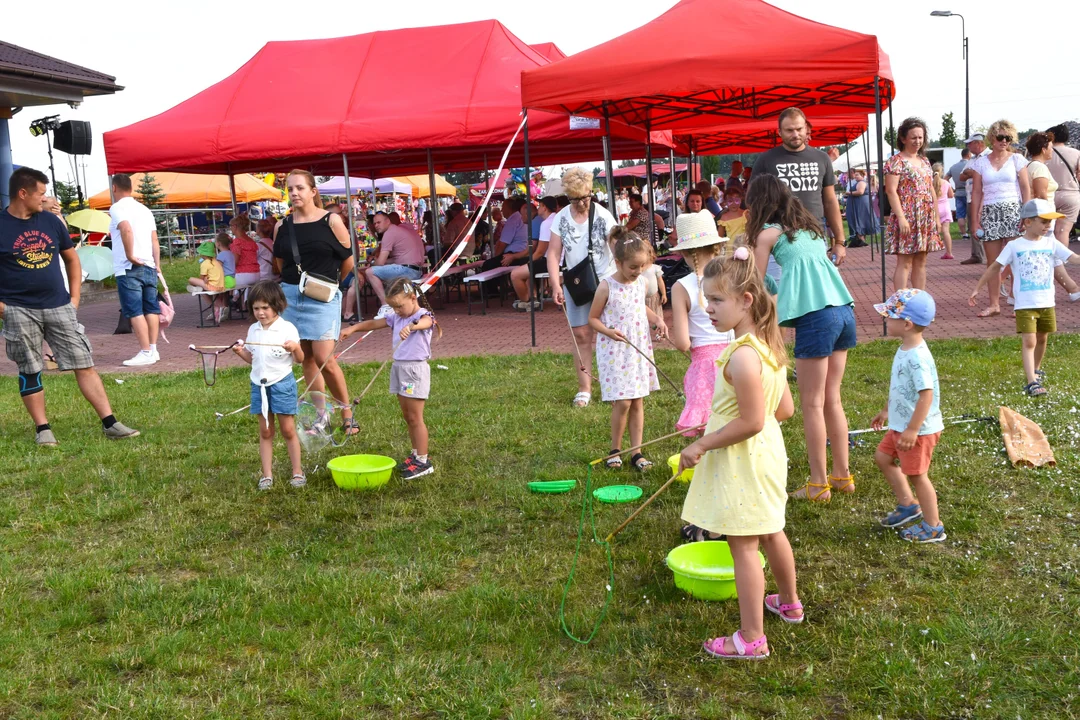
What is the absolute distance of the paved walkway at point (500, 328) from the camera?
986cm

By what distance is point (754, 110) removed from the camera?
43.7 ft

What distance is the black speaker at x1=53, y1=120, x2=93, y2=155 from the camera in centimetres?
1343

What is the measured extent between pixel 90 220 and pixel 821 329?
440 inches

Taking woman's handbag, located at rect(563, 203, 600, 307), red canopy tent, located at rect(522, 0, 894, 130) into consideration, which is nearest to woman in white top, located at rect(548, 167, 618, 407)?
woman's handbag, located at rect(563, 203, 600, 307)

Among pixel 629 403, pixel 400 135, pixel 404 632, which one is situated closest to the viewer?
pixel 404 632

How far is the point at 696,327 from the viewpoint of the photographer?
488 centimetres

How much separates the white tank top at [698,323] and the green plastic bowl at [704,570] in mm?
1133

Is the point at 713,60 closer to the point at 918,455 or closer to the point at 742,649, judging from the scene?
the point at 918,455

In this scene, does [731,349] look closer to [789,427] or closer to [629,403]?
[629,403]

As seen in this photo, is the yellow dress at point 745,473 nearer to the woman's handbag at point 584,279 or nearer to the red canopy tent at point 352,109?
the woman's handbag at point 584,279

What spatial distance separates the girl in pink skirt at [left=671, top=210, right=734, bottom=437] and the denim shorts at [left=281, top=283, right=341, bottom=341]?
2.57 metres

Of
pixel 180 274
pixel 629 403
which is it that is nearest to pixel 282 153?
pixel 629 403

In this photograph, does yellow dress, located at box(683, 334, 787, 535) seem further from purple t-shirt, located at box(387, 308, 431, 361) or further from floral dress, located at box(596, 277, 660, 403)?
purple t-shirt, located at box(387, 308, 431, 361)

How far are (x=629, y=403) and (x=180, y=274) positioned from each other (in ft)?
74.7
